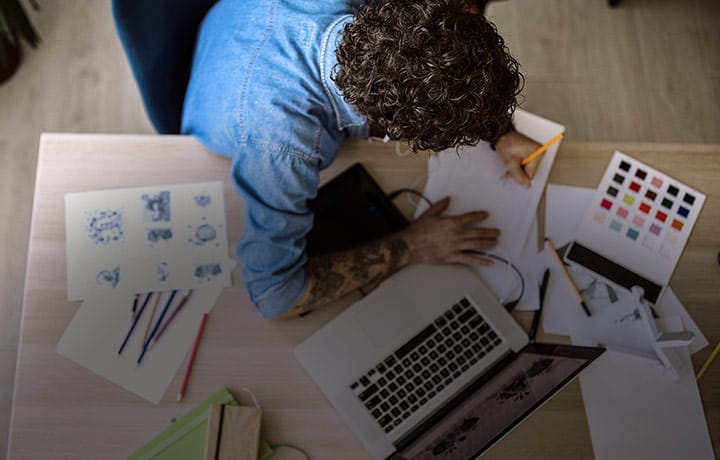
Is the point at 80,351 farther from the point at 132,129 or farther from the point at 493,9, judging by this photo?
the point at 493,9

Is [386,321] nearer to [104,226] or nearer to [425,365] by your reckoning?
[425,365]

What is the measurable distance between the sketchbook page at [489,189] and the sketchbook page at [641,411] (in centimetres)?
29

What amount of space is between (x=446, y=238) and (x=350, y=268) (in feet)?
0.63

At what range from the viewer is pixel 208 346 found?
1.18 m

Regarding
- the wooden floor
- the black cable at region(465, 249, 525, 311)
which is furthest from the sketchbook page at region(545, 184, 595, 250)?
the wooden floor

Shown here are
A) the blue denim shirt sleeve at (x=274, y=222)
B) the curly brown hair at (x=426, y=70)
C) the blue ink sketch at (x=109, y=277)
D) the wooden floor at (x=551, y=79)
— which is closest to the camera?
the curly brown hair at (x=426, y=70)

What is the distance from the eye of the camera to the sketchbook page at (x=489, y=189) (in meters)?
1.31

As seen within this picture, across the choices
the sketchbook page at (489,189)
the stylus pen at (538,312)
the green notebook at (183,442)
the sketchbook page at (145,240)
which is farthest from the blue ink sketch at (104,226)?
the stylus pen at (538,312)

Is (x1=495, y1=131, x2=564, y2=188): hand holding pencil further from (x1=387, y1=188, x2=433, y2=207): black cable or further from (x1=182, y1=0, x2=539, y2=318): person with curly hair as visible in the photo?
(x1=387, y1=188, x2=433, y2=207): black cable

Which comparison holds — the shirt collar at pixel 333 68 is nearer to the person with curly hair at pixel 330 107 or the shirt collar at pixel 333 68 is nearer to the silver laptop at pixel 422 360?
the person with curly hair at pixel 330 107

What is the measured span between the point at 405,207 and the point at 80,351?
663 millimetres

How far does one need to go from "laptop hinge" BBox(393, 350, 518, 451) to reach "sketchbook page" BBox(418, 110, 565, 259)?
25 cm

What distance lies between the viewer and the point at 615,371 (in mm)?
1205

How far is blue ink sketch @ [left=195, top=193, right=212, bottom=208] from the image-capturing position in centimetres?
125
